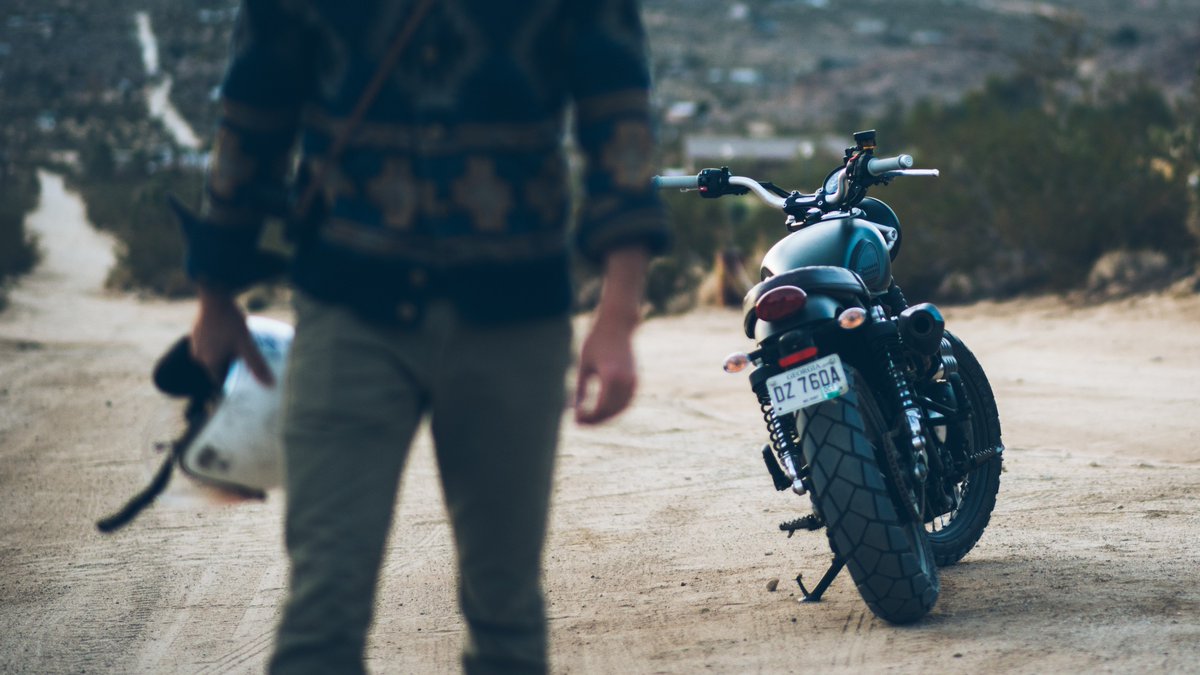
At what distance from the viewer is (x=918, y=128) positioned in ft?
69.1

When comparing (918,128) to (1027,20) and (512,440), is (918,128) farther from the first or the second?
(1027,20)

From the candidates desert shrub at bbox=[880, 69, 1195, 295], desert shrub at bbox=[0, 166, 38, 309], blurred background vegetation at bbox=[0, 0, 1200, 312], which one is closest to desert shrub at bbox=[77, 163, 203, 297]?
blurred background vegetation at bbox=[0, 0, 1200, 312]

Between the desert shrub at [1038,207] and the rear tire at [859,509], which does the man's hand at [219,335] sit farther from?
the desert shrub at [1038,207]

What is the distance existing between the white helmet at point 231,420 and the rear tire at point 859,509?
1931mm

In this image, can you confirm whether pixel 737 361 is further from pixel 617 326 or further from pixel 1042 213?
pixel 1042 213

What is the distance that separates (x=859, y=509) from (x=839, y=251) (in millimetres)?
973

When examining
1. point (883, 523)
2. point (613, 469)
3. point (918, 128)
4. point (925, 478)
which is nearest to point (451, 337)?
point (883, 523)

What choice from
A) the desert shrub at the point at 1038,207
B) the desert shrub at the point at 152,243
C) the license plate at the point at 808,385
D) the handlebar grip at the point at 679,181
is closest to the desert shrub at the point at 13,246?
the desert shrub at the point at 152,243

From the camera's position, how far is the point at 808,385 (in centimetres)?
433

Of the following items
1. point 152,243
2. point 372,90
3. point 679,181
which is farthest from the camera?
point 152,243

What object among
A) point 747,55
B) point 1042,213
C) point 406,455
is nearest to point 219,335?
point 406,455

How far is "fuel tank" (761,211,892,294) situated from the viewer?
4.82 meters

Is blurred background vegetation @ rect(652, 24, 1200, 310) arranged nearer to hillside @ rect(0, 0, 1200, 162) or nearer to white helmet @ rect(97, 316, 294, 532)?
white helmet @ rect(97, 316, 294, 532)

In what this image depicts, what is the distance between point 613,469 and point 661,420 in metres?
1.72
